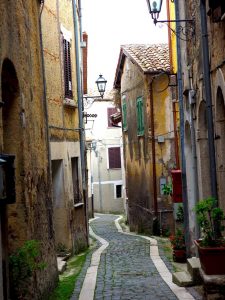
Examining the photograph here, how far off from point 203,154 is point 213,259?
3.52 m

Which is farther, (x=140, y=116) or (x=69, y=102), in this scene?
(x=140, y=116)

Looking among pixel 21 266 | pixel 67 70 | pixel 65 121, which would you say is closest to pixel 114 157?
pixel 67 70

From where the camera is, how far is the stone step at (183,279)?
31.1 feet

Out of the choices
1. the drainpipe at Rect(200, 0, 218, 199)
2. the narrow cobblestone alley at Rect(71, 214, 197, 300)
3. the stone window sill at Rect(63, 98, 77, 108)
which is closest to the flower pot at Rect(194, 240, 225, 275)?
the narrow cobblestone alley at Rect(71, 214, 197, 300)

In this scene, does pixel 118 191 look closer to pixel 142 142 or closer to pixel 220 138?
pixel 142 142

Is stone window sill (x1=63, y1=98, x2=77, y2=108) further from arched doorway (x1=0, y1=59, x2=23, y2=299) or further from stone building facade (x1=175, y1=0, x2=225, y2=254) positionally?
arched doorway (x1=0, y1=59, x2=23, y2=299)

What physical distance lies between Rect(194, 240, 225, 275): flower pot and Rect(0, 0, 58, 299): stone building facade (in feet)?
8.43

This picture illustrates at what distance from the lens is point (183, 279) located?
9.64 metres

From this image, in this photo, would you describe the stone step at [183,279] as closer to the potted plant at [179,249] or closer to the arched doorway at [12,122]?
the potted plant at [179,249]

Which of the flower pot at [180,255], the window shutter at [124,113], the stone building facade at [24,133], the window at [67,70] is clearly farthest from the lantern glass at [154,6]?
the window shutter at [124,113]

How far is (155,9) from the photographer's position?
10.8 metres

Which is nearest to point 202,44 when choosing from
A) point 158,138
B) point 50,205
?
point 50,205

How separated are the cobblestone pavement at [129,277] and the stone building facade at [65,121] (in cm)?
134

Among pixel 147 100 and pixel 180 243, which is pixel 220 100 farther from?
pixel 147 100
